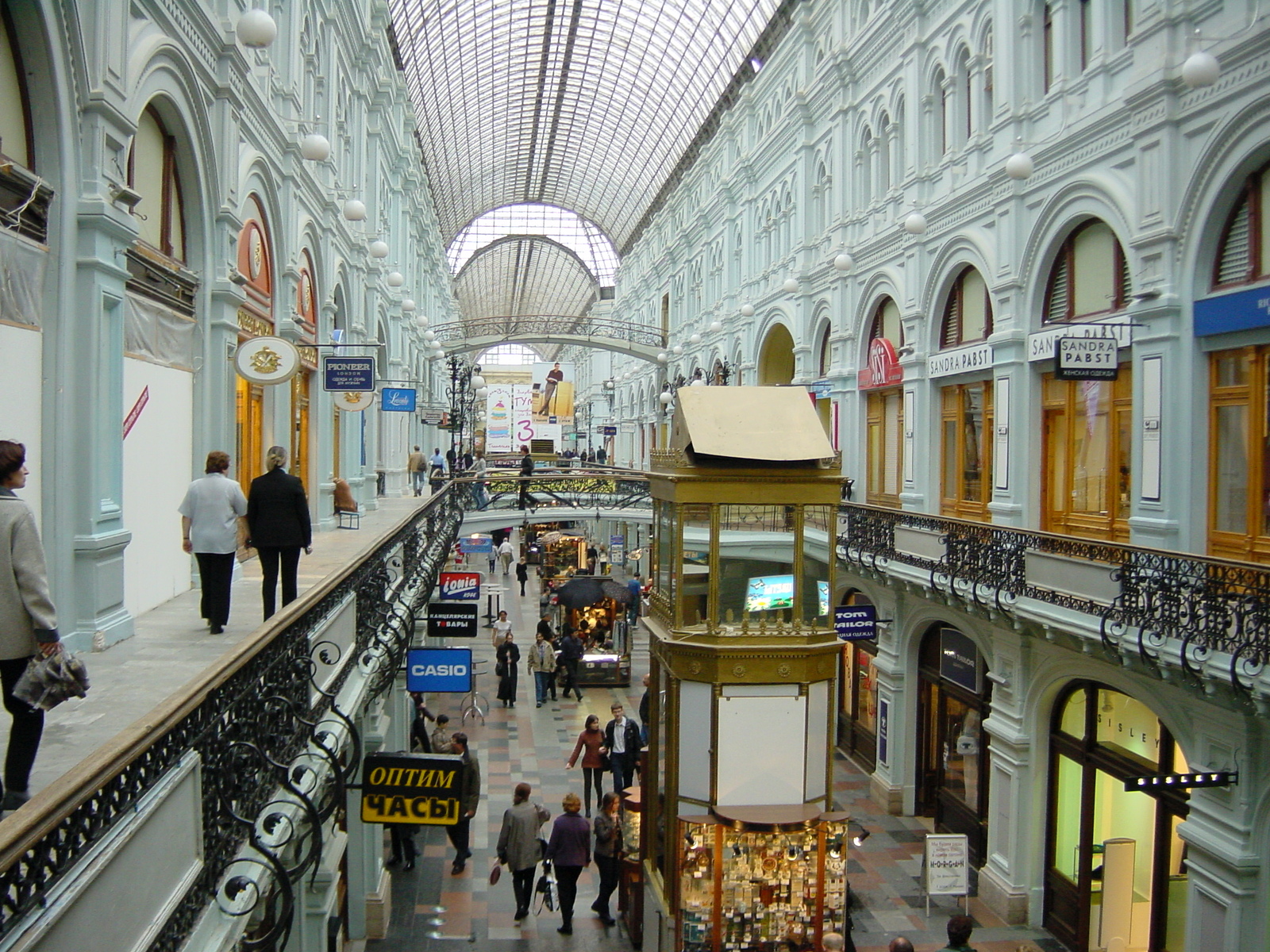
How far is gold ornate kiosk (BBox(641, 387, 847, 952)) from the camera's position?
31.8 feet

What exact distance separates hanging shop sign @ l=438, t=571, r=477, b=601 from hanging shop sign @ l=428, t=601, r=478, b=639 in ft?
13.4

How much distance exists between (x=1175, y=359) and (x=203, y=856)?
10.6m

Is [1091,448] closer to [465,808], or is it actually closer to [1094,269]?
[1094,269]

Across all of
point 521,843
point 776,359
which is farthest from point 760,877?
point 776,359

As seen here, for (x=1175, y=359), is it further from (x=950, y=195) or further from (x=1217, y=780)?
(x=950, y=195)

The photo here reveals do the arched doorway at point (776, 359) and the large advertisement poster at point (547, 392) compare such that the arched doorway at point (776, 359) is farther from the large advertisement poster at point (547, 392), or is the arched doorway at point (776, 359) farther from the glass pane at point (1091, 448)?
the large advertisement poster at point (547, 392)

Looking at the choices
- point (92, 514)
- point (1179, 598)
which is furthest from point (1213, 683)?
point (92, 514)

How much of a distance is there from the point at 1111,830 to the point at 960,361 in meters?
7.38

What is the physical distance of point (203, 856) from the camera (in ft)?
12.2

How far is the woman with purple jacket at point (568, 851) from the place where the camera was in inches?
457

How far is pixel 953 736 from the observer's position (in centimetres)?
1587

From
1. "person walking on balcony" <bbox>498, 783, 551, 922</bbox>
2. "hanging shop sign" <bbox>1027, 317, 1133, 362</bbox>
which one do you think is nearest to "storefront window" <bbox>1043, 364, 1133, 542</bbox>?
"hanging shop sign" <bbox>1027, 317, 1133, 362</bbox>

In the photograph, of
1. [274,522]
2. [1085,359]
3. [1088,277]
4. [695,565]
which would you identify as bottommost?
[695,565]

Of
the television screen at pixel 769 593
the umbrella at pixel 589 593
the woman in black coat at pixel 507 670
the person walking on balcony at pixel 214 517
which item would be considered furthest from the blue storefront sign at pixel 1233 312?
the umbrella at pixel 589 593
